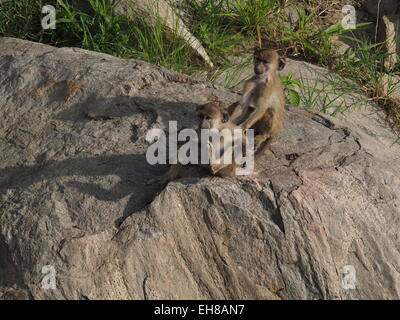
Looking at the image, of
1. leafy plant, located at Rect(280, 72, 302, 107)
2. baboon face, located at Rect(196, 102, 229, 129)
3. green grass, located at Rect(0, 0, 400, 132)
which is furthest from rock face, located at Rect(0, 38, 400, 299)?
green grass, located at Rect(0, 0, 400, 132)

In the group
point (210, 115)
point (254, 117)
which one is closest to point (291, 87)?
point (254, 117)

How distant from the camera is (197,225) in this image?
15.4 ft

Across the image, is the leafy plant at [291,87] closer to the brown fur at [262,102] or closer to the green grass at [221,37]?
the green grass at [221,37]

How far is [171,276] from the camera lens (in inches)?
181

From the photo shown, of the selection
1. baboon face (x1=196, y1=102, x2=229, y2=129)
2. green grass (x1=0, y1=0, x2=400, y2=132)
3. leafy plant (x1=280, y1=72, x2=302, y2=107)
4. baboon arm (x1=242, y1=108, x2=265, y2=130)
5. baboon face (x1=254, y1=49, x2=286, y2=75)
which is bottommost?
baboon face (x1=196, y1=102, x2=229, y2=129)

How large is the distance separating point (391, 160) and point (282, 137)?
0.99 m

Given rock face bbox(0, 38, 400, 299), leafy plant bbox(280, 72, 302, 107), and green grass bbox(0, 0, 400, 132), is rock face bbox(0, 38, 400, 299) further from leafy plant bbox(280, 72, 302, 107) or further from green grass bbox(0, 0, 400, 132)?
green grass bbox(0, 0, 400, 132)

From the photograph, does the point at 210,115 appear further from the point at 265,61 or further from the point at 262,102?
the point at 265,61

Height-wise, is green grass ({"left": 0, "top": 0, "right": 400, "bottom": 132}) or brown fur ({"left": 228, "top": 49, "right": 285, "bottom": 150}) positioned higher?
green grass ({"left": 0, "top": 0, "right": 400, "bottom": 132})

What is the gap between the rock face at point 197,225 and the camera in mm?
4539

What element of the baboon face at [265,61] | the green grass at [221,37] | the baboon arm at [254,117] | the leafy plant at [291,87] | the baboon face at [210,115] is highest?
the green grass at [221,37]

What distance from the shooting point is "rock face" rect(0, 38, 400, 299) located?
4539 mm

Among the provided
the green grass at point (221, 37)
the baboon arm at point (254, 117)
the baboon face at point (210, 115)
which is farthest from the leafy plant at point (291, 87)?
the baboon face at point (210, 115)

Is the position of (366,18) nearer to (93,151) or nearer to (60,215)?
(93,151)
